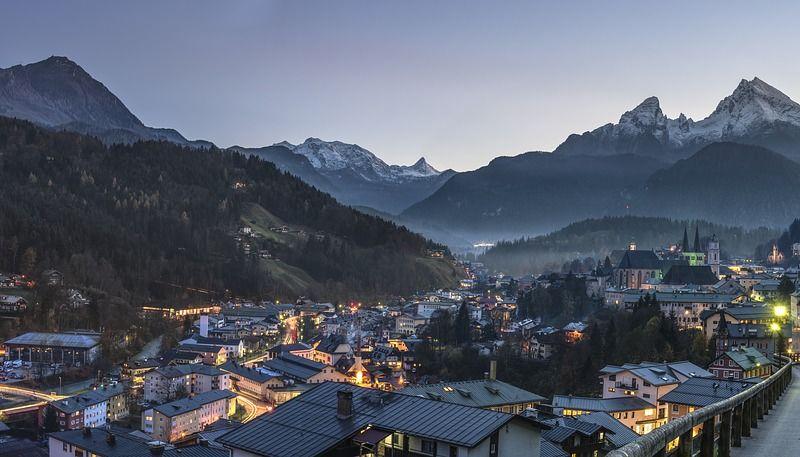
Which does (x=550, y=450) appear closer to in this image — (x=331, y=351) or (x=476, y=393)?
(x=476, y=393)

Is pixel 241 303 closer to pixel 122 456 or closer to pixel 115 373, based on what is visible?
pixel 115 373

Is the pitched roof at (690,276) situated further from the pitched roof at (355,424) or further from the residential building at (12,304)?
the residential building at (12,304)

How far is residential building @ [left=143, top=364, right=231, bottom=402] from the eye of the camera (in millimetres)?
71438

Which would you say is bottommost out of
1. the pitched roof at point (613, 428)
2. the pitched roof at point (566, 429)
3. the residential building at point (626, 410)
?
the residential building at point (626, 410)

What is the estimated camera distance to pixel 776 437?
1152cm

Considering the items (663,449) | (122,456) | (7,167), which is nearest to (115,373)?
(122,456)

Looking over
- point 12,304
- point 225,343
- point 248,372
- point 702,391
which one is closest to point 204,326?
point 225,343

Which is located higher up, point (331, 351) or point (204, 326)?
point (204, 326)

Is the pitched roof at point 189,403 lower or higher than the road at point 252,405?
higher

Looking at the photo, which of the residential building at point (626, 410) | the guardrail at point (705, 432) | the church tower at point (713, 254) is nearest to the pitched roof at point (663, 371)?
the residential building at point (626, 410)

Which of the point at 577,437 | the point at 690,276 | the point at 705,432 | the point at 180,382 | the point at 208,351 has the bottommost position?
the point at 180,382

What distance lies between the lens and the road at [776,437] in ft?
33.6

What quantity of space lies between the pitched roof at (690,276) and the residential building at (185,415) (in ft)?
228

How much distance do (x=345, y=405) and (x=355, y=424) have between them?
3.29ft
